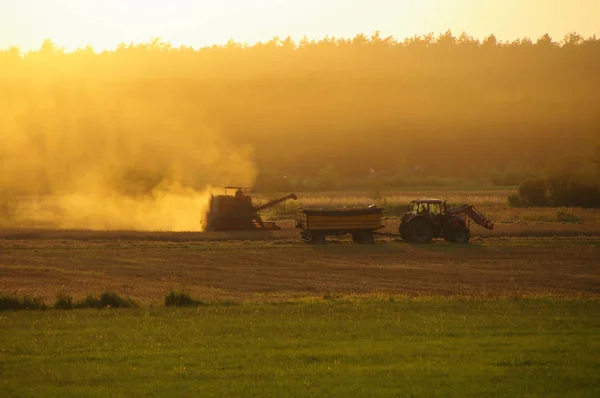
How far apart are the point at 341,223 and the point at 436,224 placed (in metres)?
4.76

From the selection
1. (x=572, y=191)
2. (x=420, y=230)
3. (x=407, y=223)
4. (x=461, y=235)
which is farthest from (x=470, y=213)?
(x=572, y=191)

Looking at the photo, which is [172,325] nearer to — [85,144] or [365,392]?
[365,392]

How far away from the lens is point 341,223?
4541 cm

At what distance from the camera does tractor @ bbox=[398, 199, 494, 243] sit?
44.9 m

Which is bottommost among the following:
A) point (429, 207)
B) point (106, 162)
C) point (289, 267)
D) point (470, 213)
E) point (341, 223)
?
point (289, 267)

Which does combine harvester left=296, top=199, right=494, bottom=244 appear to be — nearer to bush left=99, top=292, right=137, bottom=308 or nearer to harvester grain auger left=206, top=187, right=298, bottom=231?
harvester grain auger left=206, top=187, right=298, bottom=231

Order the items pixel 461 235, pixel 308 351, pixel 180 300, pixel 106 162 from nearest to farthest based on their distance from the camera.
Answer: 1. pixel 308 351
2. pixel 180 300
3. pixel 461 235
4. pixel 106 162

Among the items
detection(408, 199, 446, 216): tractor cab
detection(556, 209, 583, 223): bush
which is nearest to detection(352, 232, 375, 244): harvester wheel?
detection(408, 199, 446, 216): tractor cab

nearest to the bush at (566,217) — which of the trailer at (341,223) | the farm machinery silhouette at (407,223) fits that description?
the farm machinery silhouette at (407,223)

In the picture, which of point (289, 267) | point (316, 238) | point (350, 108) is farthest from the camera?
point (350, 108)

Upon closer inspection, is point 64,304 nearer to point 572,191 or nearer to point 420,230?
point 420,230

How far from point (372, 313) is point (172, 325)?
471 centimetres

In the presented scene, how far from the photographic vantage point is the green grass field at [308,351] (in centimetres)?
1359

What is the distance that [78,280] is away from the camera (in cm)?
3036
